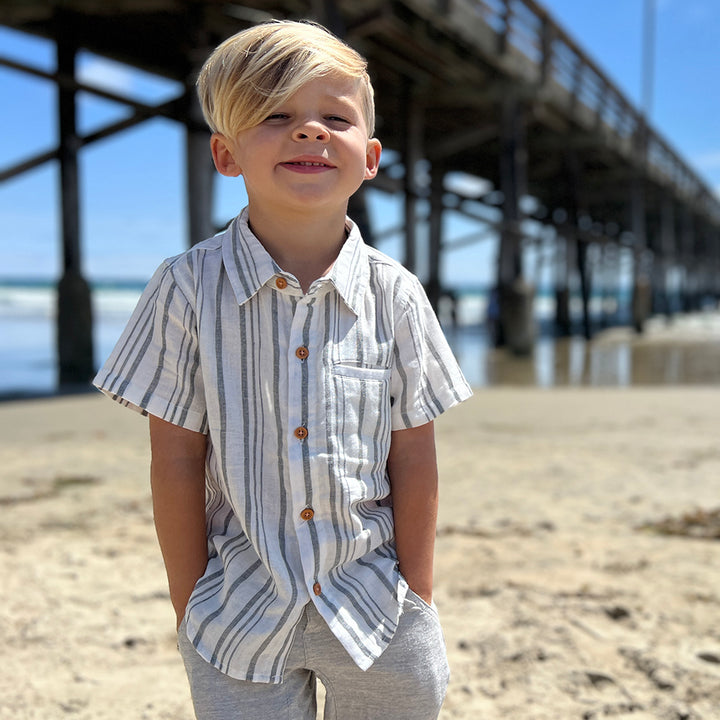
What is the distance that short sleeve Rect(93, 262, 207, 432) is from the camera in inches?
49.4

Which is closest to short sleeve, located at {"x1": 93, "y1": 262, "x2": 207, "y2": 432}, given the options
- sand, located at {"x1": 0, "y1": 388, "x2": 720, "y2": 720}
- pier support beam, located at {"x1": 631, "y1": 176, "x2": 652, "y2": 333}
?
sand, located at {"x1": 0, "y1": 388, "x2": 720, "y2": 720}

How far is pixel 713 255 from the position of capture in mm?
45562

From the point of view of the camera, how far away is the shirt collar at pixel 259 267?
1253 millimetres

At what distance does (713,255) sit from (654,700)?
48.7 m

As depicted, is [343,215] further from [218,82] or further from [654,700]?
[654,700]

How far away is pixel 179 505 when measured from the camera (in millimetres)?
1254

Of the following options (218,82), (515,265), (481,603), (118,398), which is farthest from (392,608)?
(515,265)

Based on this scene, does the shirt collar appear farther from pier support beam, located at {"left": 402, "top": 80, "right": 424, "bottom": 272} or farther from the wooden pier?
pier support beam, located at {"left": 402, "top": 80, "right": 424, "bottom": 272}

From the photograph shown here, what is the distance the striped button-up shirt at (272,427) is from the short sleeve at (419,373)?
4cm

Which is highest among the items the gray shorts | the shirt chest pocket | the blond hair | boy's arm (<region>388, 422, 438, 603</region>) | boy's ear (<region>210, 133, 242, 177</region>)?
the blond hair

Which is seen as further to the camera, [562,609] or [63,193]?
[63,193]

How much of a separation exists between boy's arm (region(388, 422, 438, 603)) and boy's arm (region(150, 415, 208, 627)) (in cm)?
34

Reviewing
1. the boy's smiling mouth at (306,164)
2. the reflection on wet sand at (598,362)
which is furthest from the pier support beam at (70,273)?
the boy's smiling mouth at (306,164)

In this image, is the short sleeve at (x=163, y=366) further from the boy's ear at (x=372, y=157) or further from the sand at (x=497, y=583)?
the sand at (x=497, y=583)
